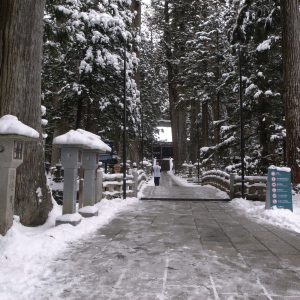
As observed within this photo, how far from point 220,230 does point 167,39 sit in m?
35.0

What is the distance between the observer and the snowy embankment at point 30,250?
443 centimetres

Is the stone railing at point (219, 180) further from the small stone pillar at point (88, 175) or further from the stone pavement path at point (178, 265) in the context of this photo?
the stone pavement path at point (178, 265)

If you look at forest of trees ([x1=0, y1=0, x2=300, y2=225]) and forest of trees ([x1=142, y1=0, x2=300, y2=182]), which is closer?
forest of trees ([x1=0, y1=0, x2=300, y2=225])

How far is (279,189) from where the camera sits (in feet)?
35.6

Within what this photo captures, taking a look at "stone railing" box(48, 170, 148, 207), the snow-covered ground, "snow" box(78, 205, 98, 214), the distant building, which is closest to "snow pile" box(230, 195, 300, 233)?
the snow-covered ground

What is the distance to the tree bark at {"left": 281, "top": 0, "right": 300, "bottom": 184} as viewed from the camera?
14.1m

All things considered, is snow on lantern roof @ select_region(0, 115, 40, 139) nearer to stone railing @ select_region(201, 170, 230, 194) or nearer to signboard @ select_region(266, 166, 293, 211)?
signboard @ select_region(266, 166, 293, 211)

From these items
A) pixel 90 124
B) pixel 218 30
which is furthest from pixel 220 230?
pixel 218 30

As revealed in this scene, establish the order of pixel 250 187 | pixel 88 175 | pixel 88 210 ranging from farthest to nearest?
pixel 250 187 < pixel 88 175 < pixel 88 210

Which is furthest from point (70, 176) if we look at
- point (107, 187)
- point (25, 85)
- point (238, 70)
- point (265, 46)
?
point (238, 70)

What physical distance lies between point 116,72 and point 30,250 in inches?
598

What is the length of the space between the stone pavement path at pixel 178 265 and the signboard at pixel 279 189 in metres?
2.30

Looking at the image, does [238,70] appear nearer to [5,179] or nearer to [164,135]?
[5,179]

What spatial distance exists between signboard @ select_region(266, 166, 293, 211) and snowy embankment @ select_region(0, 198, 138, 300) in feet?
16.5
